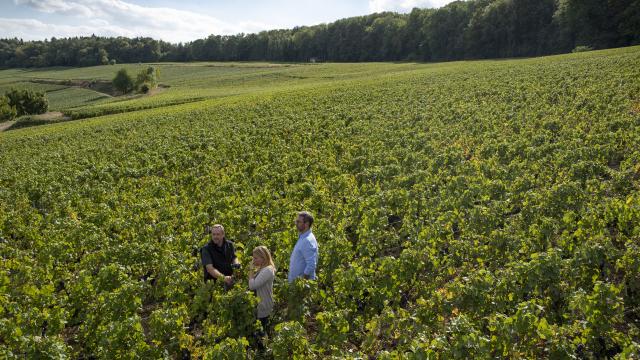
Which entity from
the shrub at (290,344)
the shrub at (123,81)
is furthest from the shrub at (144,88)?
the shrub at (290,344)

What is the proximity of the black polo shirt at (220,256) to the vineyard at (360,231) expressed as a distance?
0.51 metres

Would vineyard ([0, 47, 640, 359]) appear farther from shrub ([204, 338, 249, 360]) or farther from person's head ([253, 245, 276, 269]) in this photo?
person's head ([253, 245, 276, 269])

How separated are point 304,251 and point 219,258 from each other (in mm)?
1925

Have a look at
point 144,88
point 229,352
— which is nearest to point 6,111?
point 144,88

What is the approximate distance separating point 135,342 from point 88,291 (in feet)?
9.30

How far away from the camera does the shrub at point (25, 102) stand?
2660 inches

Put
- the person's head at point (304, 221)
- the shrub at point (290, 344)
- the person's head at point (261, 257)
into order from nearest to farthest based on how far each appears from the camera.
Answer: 1. the shrub at point (290, 344)
2. the person's head at point (261, 257)
3. the person's head at point (304, 221)

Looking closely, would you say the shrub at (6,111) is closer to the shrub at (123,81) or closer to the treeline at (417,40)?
the shrub at (123,81)

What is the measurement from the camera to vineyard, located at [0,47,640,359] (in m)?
7.73

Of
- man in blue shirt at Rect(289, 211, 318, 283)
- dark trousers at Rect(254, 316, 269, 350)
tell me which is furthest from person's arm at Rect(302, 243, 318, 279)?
dark trousers at Rect(254, 316, 269, 350)

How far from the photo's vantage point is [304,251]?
27.2 feet

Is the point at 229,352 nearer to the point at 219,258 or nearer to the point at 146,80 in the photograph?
the point at 219,258

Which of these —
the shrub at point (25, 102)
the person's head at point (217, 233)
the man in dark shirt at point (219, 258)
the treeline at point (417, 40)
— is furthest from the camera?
the treeline at point (417, 40)

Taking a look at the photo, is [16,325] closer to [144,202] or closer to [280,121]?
[144,202]
